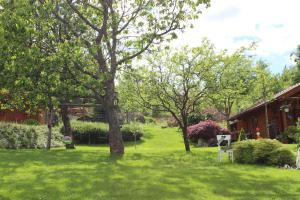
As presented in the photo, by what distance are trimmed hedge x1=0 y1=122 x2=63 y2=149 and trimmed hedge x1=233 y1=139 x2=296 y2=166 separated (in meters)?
13.3

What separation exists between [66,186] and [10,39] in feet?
21.1

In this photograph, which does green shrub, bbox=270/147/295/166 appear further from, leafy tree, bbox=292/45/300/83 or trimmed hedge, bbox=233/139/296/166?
leafy tree, bbox=292/45/300/83

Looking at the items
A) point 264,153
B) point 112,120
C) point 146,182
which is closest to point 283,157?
point 264,153

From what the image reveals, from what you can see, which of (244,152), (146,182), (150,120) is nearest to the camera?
(146,182)

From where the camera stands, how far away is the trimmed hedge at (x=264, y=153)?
13962 millimetres

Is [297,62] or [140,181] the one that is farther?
[297,62]

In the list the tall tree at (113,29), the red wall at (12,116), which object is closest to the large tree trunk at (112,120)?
the tall tree at (113,29)

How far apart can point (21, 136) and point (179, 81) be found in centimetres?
964

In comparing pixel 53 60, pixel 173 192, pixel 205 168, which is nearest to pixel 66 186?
pixel 173 192

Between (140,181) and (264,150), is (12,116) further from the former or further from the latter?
(140,181)

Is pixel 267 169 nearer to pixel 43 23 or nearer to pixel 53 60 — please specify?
pixel 53 60

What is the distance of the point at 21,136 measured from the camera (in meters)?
24.1

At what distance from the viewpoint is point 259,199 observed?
28.1ft

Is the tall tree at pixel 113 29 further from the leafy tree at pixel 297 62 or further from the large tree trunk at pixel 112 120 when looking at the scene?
the leafy tree at pixel 297 62
